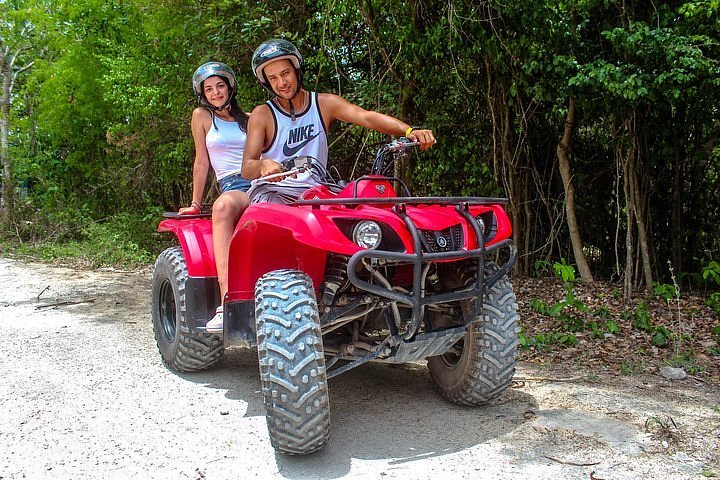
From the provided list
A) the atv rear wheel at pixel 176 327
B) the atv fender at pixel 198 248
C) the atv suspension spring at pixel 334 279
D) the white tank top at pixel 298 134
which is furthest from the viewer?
the atv rear wheel at pixel 176 327

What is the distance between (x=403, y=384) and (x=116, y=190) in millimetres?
11685

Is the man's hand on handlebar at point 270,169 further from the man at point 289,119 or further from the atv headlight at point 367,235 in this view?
the atv headlight at point 367,235

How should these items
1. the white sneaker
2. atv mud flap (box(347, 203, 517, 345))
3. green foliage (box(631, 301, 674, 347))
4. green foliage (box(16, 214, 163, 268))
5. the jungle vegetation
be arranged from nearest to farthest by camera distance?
atv mud flap (box(347, 203, 517, 345))
the white sneaker
green foliage (box(631, 301, 674, 347))
the jungle vegetation
green foliage (box(16, 214, 163, 268))

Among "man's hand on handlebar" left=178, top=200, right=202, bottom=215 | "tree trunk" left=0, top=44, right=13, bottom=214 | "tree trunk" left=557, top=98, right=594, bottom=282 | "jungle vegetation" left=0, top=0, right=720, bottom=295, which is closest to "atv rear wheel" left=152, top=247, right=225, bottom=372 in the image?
"man's hand on handlebar" left=178, top=200, right=202, bottom=215

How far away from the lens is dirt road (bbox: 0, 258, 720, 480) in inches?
118

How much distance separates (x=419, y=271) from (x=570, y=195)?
475cm

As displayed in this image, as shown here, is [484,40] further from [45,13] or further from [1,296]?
[45,13]

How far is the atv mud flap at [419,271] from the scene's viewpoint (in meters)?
2.89

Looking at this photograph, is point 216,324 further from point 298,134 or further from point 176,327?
point 298,134

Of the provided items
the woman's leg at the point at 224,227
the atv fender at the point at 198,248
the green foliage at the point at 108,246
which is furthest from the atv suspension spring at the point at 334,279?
the green foliage at the point at 108,246

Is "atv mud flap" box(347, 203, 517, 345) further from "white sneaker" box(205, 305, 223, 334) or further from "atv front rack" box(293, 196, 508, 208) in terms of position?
"white sneaker" box(205, 305, 223, 334)

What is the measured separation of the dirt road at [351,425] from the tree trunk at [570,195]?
9.59ft

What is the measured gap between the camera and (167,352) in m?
4.64

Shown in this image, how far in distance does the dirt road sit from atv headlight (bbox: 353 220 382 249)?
1.01 metres
